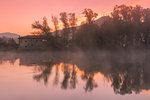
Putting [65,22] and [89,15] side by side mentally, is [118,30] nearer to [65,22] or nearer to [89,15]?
[89,15]

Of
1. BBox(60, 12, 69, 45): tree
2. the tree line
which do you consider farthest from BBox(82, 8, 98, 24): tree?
BBox(60, 12, 69, 45): tree

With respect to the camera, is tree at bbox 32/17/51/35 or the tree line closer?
the tree line

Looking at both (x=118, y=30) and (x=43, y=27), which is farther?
(x=43, y=27)

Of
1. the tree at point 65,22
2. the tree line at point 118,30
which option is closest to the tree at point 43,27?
the tree at point 65,22

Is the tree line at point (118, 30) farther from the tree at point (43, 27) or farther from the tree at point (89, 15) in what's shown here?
the tree at point (43, 27)

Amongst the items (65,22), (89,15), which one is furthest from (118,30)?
(65,22)

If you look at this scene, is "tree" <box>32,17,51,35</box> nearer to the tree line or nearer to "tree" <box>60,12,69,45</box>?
"tree" <box>60,12,69,45</box>

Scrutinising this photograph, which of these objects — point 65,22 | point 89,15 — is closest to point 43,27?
point 65,22

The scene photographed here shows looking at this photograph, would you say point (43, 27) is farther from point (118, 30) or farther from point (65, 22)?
point (118, 30)

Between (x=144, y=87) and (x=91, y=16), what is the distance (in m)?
54.7

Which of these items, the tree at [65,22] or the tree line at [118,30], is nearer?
the tree line at [118,30]

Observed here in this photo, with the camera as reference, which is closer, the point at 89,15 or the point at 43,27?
the point at 89,15

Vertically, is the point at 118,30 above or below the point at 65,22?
below

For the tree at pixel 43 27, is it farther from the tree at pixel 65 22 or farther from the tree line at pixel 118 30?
the tree line at pixel 118 30
